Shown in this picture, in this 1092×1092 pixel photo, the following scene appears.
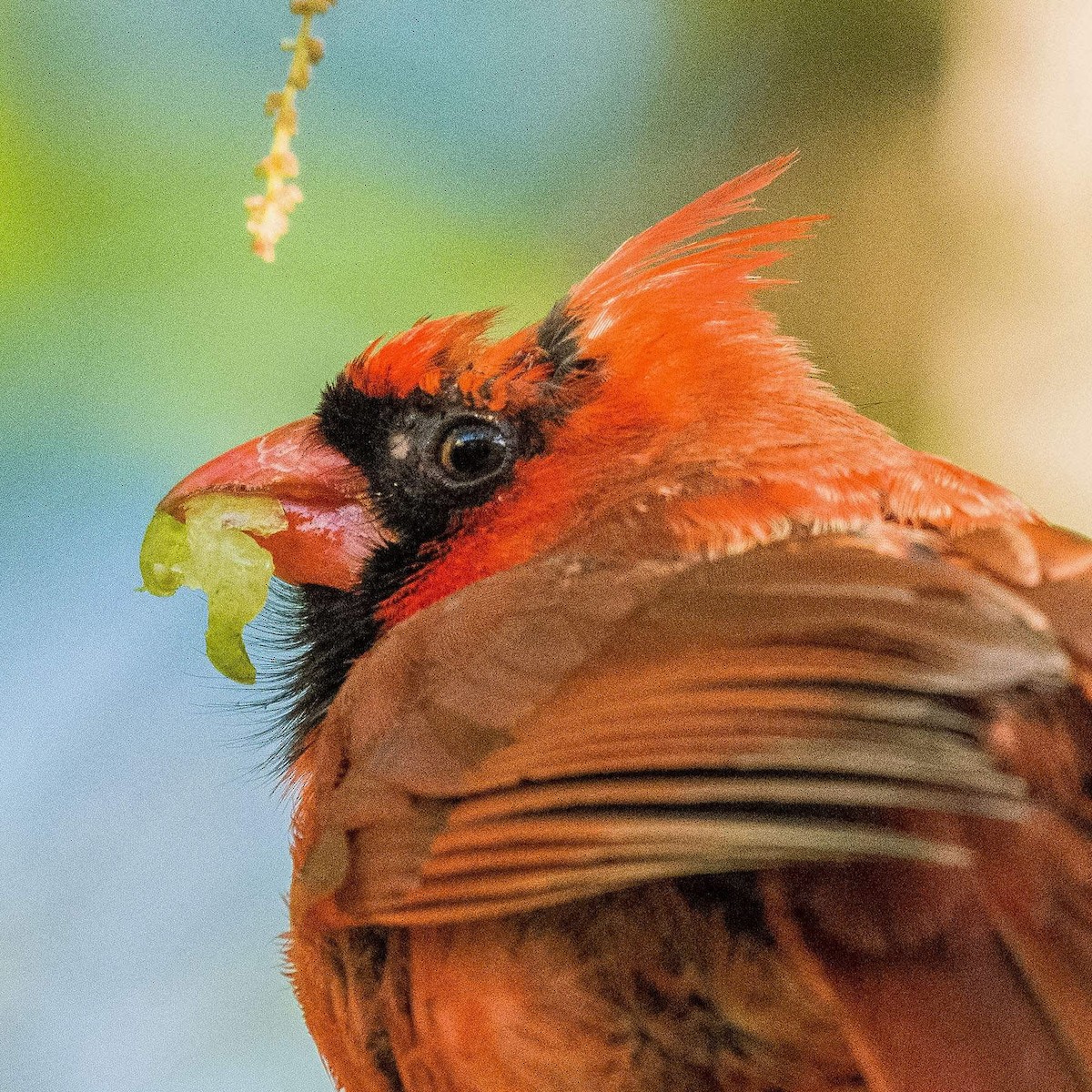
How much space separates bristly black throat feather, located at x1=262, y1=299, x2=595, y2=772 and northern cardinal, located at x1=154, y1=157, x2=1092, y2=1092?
62 millimetres

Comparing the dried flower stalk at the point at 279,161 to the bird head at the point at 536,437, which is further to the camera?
the bird head at the point at 536,437

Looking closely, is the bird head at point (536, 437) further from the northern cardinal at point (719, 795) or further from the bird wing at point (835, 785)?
the bird wing at point (835, 785)

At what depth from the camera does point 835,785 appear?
1014mm

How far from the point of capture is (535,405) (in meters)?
1.74

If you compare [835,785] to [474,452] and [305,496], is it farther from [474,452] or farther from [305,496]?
[305,496]

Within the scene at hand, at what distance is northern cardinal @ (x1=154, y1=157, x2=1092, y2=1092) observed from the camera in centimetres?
105

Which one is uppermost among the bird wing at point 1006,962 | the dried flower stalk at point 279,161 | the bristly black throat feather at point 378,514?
→ the dried flower stalk at point 279,161

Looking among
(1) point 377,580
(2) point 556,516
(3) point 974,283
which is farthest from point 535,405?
(3) point 974,283

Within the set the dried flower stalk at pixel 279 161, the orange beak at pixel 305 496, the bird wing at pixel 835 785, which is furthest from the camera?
the orange beak at pixel 305 496

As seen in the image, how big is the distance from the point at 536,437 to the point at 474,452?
77 mm

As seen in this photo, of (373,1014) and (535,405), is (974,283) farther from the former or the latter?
(373,1014)

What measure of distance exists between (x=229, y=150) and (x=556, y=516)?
1633mm

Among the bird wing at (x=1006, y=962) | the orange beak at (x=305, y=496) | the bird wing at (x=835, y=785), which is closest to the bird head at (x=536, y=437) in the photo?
the orange beak at (x=305, y=496)

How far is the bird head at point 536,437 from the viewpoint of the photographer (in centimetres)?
164
